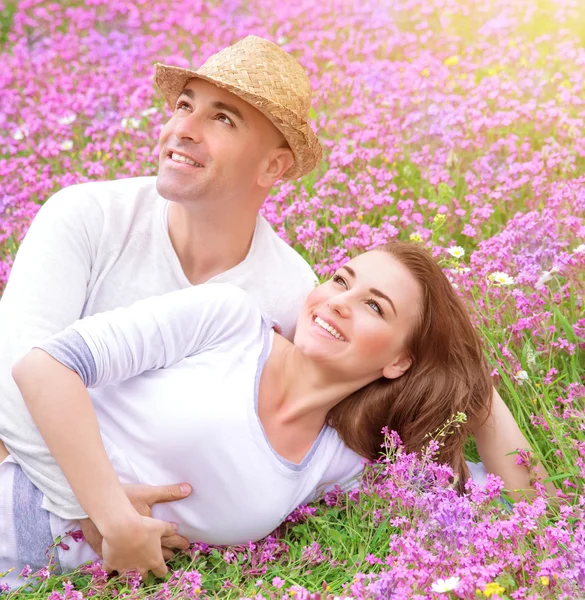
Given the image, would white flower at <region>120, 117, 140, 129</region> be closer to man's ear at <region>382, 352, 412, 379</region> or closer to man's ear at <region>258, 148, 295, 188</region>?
man's ear at <region>258, 148, 295, 188</region>

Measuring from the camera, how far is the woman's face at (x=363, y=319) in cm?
352

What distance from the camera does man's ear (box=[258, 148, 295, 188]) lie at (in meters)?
4.17

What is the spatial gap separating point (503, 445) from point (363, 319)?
2.88 ft

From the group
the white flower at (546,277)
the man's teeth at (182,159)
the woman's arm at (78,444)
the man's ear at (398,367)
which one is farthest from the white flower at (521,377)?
the woman's arm at (78,444)

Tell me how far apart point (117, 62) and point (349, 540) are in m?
6.19

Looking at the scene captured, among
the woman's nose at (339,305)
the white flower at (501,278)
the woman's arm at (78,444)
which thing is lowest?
the woman's arm at (78,444)

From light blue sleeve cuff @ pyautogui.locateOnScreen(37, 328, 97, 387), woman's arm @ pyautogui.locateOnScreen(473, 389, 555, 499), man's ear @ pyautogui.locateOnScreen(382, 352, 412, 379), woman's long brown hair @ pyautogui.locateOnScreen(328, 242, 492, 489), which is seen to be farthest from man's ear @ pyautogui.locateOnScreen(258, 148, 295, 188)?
woman's arm @ pyautogui.locateOnScreen(473, 389, 555, 499)

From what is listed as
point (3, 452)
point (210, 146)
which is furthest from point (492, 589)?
point (210, 146)

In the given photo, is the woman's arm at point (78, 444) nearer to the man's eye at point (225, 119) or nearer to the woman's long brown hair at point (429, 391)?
the woman's long brown hair at point (429, 391)

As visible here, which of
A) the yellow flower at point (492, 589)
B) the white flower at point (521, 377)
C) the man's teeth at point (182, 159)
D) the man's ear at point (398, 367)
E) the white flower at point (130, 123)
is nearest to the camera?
the yellow flower at point (492, 589)

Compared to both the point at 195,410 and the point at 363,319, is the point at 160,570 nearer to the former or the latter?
the point at 195,410

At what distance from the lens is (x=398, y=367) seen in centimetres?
379

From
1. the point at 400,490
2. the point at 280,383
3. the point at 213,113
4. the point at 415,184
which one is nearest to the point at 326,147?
the point at 415,184

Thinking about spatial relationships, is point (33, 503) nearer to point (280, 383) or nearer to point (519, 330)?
point (280, 383)
